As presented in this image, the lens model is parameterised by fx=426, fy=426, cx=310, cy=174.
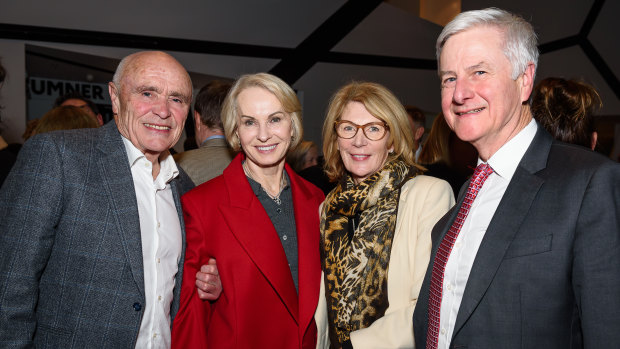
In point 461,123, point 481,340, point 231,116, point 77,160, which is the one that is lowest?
point 481,340

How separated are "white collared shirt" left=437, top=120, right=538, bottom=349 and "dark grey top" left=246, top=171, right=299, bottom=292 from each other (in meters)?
0.88

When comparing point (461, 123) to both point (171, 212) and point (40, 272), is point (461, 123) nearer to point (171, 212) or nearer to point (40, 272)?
point (171, 212)

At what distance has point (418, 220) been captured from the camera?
1981mm

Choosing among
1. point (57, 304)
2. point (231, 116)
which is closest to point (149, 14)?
point (231, 116)

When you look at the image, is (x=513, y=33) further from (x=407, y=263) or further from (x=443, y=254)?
(x=407, y=263)

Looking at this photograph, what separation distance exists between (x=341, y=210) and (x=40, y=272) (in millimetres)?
1346

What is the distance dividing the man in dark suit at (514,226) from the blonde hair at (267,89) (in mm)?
929

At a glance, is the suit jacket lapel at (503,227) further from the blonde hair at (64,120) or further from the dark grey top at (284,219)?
the blonde hair at (64,120)

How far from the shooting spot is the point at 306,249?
2205 mm

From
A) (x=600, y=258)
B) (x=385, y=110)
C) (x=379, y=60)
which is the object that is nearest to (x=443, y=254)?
(x=600, y=258)

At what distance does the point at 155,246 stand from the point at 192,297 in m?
0.33

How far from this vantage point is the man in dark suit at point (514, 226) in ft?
3.75

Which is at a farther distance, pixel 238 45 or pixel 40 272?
pixel 238 45

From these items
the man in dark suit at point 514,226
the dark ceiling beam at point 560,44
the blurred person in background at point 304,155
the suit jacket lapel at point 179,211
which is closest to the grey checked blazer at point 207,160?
the suit jacket lapel at point 179,211
